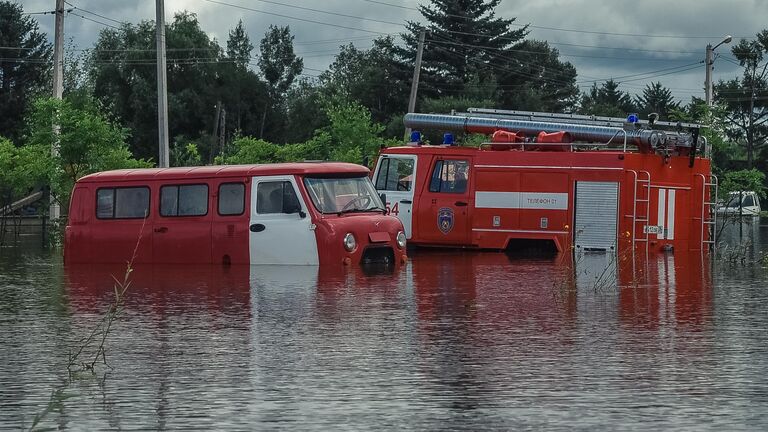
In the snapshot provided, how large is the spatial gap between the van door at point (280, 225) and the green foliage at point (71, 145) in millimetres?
17467

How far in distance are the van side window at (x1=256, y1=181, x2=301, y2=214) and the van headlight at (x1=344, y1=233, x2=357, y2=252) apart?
1.03 meters

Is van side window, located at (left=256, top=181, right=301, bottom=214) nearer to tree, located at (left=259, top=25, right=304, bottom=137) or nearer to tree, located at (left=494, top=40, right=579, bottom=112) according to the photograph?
tree, located at (left=494, top=40, right=579, bottom=112)

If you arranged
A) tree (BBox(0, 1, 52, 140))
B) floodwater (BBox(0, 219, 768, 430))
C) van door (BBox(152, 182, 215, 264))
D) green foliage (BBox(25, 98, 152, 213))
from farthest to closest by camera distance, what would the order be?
1. tree (BBox(0, 1, 52, 140))
2. green foliage (BBox(25, 98, 152, 213))
3. van door (BBox(152, 182, 215, 264))
4. floodwater (BBox(0, 219, 768, 430))

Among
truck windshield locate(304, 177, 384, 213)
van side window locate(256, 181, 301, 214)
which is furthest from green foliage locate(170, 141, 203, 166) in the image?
truck windshield locate(304, 177, 384, 213)

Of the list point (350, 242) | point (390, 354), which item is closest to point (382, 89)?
point (350, 242)

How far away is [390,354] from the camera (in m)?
11.4

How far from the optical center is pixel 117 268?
24344 millimetres

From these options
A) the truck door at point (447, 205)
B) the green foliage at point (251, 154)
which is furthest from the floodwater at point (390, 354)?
the green foliage at point (251, 154)

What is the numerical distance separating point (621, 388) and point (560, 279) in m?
11.2

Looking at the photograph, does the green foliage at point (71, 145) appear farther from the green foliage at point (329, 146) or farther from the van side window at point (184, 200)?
the van side window at point (184, 200)

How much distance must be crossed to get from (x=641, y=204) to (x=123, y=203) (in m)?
10.1

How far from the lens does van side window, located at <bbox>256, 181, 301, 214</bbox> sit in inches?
912

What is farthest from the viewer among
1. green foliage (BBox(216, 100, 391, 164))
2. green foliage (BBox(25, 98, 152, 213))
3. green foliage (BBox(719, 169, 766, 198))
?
green foliage (BBox(216, 100, 391, 164))

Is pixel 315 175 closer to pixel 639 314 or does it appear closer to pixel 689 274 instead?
pixel 689 274
